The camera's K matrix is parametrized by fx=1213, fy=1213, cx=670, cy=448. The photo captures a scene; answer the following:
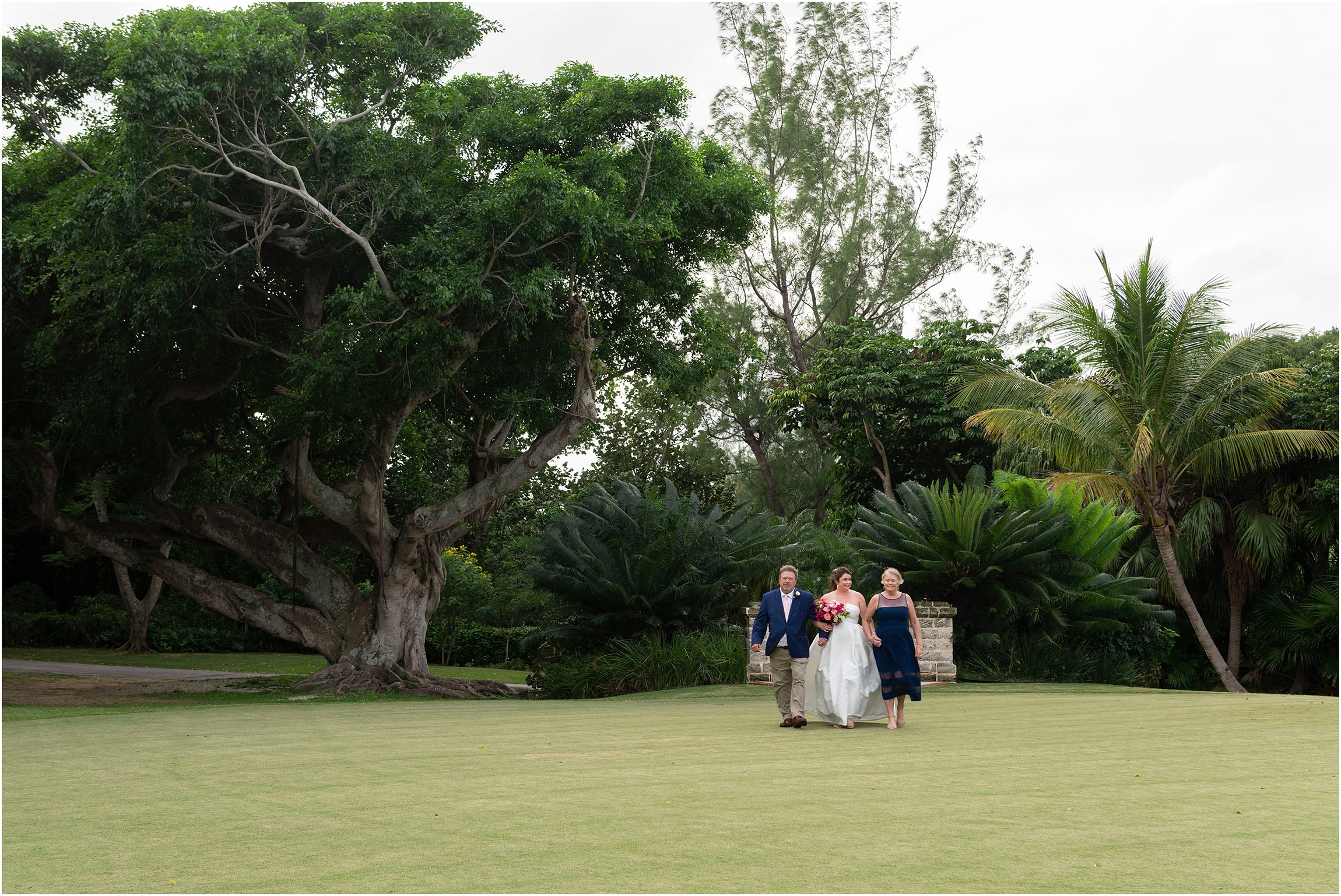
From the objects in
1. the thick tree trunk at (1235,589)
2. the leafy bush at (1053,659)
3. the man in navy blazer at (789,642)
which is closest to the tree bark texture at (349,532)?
the leafy bush at (1053,659)

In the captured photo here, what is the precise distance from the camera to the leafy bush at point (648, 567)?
63.9 ft

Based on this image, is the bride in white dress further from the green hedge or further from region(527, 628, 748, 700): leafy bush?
the green hedge

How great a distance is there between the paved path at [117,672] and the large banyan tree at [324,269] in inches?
121

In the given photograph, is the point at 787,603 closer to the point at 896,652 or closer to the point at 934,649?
the point at 896,652

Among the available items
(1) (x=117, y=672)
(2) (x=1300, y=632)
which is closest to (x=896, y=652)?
(2) (x=1300, y=632)

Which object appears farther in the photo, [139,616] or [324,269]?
[139,616]

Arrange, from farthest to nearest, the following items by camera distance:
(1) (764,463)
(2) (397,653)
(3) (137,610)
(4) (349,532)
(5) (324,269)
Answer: (1) (764,463) < (3) (137,610) < (4) (349,532) < (2) (397,653) < (5) (324,269)

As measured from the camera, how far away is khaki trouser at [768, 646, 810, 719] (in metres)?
11.3

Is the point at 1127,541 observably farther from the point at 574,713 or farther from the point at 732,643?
the point at 574,713

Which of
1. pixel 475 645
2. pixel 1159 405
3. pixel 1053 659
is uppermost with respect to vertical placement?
pixel 1159 405

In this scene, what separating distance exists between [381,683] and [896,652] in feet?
35.1

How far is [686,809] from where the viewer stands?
6.25 m

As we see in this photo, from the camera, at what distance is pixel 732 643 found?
726 inches

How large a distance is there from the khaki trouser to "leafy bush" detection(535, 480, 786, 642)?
7.80m
